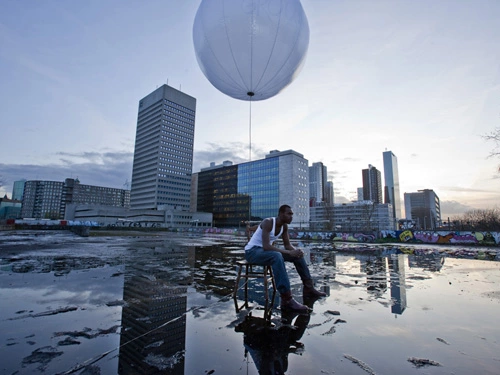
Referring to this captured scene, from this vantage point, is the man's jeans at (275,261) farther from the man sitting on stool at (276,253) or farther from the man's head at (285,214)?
the man's head at (285,214)

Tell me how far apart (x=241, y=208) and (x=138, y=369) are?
125 m

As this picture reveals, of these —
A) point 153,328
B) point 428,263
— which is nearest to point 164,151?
point 428,263

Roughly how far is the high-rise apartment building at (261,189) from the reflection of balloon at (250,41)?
83.4 meters

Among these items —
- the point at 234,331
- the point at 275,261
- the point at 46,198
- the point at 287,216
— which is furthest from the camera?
the point at 46,198

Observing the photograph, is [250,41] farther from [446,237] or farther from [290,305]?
[446,237]

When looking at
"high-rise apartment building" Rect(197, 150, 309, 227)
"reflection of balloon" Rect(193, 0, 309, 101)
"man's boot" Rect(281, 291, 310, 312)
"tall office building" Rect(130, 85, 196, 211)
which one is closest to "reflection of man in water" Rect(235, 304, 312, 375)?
"man's boot" Rect(281, 291, 310, 312)

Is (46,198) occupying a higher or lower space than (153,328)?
higher

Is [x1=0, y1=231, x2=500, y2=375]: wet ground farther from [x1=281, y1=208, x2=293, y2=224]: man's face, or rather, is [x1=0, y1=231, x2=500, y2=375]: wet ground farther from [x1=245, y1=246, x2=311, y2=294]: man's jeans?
[x1=281, y1=208, x2=293, y2=224]: man's face

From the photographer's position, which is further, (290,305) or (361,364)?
(290,305)

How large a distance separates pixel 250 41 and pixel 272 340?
794 cm

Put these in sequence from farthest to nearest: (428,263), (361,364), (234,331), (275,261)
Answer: (428,263), (275,261), (234,331), (361,364)

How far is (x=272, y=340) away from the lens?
2807 millimetres

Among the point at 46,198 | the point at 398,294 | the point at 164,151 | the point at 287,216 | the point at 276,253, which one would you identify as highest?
the point at 164,151

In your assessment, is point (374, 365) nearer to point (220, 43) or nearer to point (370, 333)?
point (370, 333)
